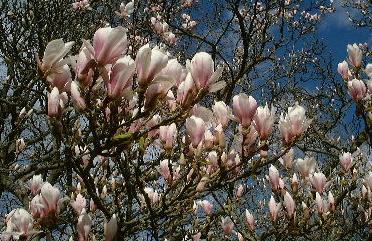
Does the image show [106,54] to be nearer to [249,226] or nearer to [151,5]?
[249,226]

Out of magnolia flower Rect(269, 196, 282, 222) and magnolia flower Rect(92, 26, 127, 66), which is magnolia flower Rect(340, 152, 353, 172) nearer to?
magnolia flower Rect(269, 196, 282, 222)

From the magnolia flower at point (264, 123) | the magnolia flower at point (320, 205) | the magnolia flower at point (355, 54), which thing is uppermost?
the magnolia flower at point (355, 54)

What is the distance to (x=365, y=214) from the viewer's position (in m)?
4.39

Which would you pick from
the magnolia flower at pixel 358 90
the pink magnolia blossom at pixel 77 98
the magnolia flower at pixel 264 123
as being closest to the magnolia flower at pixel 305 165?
the magnolia flower at pixel 358 90

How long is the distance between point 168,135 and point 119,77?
81 centimetres

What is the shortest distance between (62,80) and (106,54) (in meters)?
0.36

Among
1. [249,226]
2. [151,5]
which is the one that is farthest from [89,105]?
[151,5]

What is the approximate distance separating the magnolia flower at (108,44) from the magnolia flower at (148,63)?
9cm

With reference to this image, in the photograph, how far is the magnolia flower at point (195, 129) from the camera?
2504mm

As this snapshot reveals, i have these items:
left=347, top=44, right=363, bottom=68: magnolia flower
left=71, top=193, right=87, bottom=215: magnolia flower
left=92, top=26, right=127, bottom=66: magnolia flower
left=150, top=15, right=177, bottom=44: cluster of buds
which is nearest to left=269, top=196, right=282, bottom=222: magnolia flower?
left=71, top=193, right=87, bottom=215: magnolia flower

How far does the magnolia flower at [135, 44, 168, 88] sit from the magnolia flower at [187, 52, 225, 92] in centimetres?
23

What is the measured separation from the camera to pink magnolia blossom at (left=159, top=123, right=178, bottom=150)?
2.68m

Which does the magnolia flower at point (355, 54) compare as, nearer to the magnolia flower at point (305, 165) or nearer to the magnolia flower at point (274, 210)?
the magnolia flower at point (305, 165)

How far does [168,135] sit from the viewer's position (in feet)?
8.84
